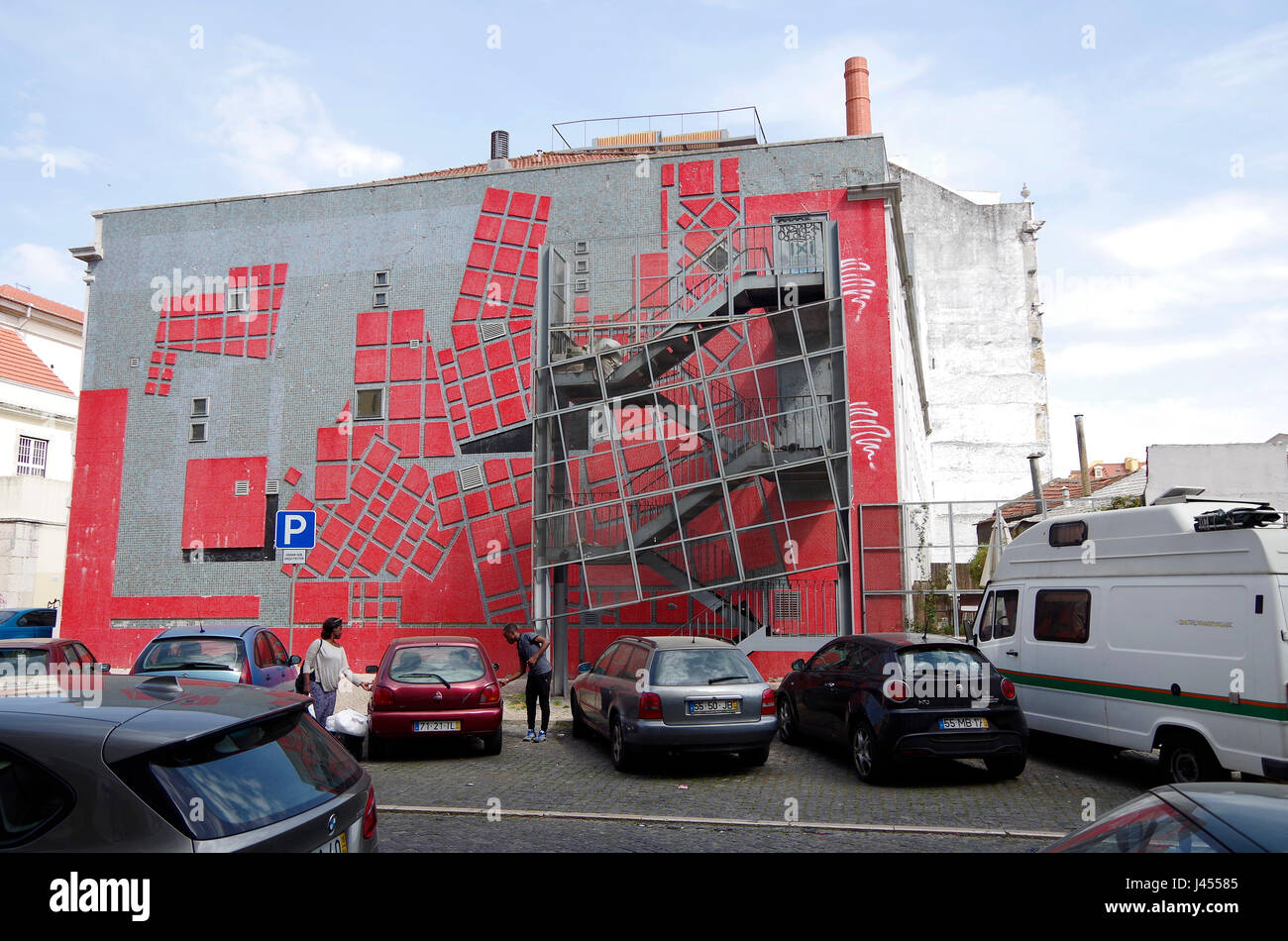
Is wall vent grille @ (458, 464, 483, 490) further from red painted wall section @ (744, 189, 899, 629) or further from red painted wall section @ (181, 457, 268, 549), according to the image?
red painted wall section @ (744, 189, 899, 629)

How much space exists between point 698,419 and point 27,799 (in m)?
14.9

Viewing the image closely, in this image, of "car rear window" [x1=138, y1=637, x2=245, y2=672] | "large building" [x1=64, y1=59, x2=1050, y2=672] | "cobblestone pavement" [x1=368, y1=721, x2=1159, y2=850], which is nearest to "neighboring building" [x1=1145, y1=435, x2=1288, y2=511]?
"large building" [x1=64, y1=59, x2=1050, y2=672]

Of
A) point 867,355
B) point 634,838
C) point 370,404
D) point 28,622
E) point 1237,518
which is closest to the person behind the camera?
point 634,838

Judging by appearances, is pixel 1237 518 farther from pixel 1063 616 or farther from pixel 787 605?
pixel 787 605

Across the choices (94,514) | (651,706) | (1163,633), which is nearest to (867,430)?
(1163,633)

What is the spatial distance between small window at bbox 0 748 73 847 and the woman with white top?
6.66 metres

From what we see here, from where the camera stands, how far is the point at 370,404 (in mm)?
21094

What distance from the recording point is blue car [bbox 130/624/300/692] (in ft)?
35.4

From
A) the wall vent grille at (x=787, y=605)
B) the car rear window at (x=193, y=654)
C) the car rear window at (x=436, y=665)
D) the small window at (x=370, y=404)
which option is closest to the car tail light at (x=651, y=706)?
the car rear window at (x=436, y=665)

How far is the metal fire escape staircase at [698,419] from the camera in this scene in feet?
52.4
